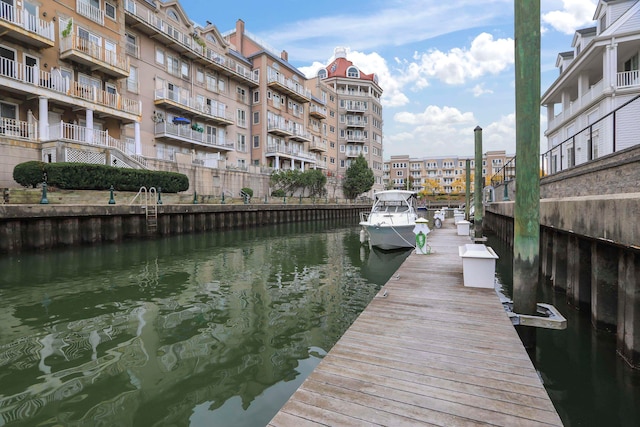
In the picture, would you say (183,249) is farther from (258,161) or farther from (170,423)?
(258,161)

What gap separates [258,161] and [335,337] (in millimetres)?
41225

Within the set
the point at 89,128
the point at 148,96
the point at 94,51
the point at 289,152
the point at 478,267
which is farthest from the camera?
the point at 289,152

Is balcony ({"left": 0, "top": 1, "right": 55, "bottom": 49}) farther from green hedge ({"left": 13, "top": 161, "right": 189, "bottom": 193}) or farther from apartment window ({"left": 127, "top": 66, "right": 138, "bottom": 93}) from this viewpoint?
green hedge ({"left": 13, "top": 161, "right": 189, "bottom": 193})

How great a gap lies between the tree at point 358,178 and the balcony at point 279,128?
13.1 meters

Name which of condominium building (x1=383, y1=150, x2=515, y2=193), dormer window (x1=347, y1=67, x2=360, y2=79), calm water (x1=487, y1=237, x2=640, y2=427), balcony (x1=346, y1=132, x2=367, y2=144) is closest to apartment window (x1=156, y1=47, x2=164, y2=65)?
calm water (x1=487, y1=237, x2=640, y2=427)

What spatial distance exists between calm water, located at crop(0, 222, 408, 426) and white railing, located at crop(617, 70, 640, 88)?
756 inches

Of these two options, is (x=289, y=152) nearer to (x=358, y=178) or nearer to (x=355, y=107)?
(x=358, y=178)

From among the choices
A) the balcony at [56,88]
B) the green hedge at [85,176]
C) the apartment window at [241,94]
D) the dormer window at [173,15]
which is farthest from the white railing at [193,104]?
the green hedge at [85,176]

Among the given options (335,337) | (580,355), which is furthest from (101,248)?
(580,355)

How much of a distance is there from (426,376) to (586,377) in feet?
10.3

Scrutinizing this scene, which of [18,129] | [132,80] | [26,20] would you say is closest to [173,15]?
[132,80]

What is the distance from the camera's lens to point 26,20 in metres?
20.4

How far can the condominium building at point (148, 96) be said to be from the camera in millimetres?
20562

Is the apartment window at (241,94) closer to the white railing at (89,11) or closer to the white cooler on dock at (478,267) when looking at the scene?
the white railing at (89,11)
